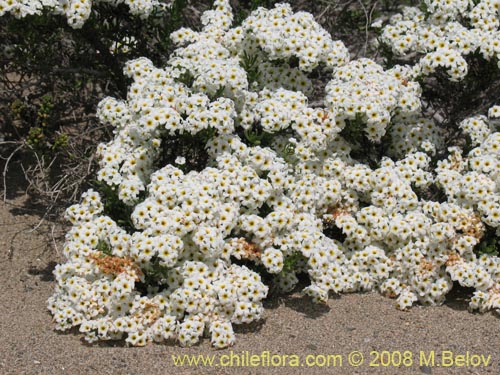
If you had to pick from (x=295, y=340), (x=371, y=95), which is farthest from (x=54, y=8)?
(x=295, y=340)

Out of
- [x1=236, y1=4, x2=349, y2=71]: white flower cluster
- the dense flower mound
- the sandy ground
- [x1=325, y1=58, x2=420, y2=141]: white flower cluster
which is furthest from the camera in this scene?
[x1=236, y1=4, x2=349, y2=71]: white flower cluster

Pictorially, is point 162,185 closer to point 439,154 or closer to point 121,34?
point 121,34

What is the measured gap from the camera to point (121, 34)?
244 inches

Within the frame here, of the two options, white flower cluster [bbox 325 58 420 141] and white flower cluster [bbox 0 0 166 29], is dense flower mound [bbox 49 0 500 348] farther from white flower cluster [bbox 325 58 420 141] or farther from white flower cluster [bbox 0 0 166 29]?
white flower cluster [bbox 0 0 166 29]

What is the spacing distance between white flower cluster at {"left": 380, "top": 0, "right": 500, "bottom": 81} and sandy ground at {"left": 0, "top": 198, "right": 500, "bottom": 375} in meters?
1.65

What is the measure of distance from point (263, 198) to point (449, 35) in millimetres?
1902

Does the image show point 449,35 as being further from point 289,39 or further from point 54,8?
point 54,8

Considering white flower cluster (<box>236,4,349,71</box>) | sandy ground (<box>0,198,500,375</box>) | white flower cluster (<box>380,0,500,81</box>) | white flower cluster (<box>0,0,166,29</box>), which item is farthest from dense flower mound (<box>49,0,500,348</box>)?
white flower cluster (<box>0,0,166,29</box>)

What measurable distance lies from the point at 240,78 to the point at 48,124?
1.78 meters

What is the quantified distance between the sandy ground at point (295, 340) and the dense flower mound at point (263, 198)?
11cm

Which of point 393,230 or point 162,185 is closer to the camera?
point 162,185

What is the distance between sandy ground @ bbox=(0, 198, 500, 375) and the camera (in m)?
4.49

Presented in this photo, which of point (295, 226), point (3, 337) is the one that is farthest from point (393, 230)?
point (3, 337)

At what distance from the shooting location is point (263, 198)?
202 inches
